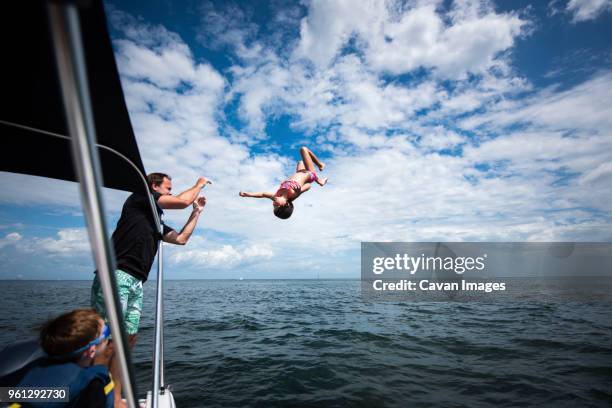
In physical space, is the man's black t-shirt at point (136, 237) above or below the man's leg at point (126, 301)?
above

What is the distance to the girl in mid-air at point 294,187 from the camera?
532cm

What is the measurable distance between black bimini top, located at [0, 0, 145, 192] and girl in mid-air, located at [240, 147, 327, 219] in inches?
95.2

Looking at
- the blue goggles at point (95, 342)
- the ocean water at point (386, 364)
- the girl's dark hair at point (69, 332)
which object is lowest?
the ocean water at point (386, 364)

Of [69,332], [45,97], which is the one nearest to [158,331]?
[69,332]

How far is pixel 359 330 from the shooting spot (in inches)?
481

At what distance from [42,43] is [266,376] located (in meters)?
7.45

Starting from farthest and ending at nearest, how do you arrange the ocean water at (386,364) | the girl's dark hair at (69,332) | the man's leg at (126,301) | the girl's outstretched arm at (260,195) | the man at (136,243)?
1. the ocean water at (386,364)
2. the girl's outstretched arm at (260,195)
3. the man at (136,243)
4. the man's leg at (126,301)
5. the girl's dark hair at (69,332)

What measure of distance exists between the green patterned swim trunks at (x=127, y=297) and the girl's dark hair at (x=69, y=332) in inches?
27.2

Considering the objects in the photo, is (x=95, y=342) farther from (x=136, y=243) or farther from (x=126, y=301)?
(x=136, y=243)

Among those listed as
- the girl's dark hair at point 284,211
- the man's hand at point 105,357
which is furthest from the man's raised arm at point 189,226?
the girl's dark hair at point 284,211

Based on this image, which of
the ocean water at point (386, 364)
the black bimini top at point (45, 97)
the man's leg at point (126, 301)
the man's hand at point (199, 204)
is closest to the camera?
the black bimini top at point (45, 97)

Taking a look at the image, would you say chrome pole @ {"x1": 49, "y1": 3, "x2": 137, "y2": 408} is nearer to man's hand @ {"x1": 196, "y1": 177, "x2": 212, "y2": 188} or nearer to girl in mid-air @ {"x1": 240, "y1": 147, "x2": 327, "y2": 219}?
man's hand @ {"x1": 196, "y1": 177, "x2": 212, "y2": 188}

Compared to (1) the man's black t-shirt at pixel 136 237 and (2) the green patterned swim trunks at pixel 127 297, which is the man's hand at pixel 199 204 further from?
(2) the green patterned swim trunks at pixel 127 297

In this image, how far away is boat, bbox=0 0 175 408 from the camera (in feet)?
2.36
